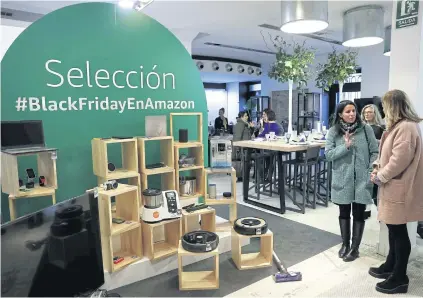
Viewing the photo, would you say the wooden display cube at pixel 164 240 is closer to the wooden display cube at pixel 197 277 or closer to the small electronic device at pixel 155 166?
the wooden display cube at pixel 197 277

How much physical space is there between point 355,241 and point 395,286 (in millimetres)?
612

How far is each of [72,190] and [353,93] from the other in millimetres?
8629

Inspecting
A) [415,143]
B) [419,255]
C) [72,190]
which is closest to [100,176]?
[72,190]

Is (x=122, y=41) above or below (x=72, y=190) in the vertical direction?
above

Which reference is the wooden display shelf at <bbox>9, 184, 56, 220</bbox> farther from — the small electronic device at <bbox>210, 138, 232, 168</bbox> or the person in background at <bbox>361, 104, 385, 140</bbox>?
the person in background at <bbox>361, 104, 385, 140</bbox>

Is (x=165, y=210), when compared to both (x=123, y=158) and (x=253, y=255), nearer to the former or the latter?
(x=123, y=158)

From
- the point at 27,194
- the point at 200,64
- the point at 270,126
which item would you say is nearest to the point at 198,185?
the point at 27,194

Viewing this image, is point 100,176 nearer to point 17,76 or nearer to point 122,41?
point 17,76

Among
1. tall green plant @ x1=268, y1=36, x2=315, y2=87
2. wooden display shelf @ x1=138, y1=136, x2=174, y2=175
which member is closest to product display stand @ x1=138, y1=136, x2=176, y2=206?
wooden display shelf @ x1=138, y1=136, x2=174, y2=175

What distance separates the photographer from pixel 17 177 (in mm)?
2346

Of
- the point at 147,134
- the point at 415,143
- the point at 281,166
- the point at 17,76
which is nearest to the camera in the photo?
the point at 415,143

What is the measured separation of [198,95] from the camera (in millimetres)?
3693

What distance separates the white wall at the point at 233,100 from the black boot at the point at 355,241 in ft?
34.3

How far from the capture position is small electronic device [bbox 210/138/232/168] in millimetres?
3422
